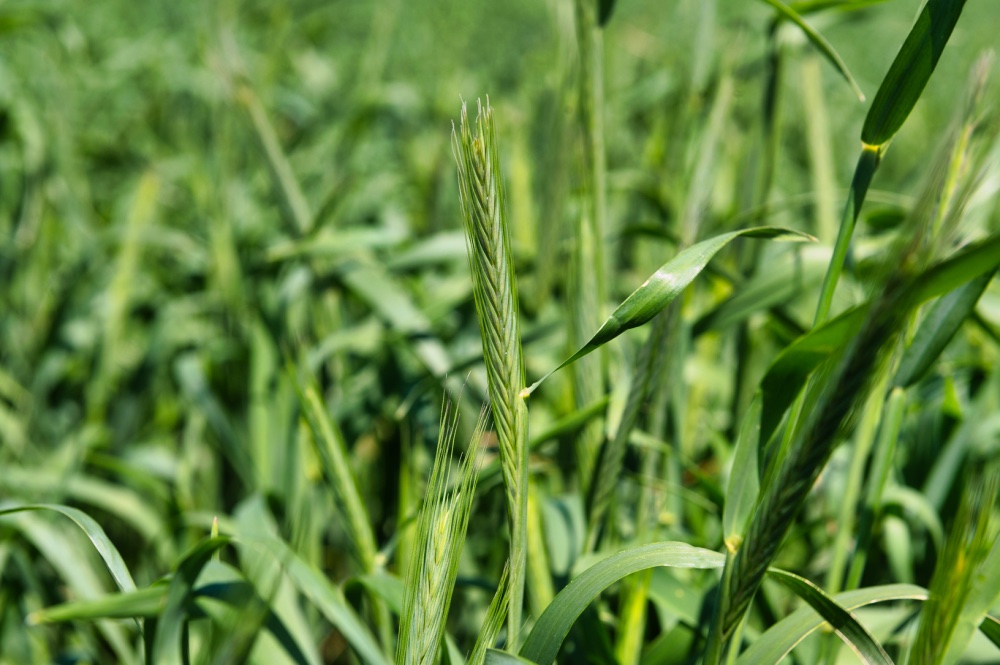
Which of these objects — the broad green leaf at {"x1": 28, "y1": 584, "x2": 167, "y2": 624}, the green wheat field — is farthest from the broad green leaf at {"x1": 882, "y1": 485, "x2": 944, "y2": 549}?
the broad green leaf at {"x1": 28, "y1": 584, "x2": 167, "y2": 624}

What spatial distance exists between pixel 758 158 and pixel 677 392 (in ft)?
1.15

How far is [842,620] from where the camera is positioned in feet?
1.46

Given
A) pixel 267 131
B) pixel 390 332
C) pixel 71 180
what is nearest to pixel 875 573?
pixel 390 332

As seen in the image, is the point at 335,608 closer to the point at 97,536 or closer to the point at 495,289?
the point at 97,536

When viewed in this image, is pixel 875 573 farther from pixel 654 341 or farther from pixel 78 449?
pixel 78 449

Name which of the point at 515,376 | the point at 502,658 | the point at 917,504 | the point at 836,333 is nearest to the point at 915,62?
the point at 836,333

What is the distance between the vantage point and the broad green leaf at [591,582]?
0.47m

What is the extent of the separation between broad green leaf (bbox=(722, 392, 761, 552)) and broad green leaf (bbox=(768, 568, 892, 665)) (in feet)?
0.10

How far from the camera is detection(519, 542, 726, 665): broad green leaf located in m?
0.47

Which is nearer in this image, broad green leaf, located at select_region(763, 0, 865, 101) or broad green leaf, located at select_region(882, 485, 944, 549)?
broad green leaf, located at select_region(763, 0, 865, 101)

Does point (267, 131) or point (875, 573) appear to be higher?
point (267, 131)

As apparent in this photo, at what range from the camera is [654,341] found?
0.55 metres

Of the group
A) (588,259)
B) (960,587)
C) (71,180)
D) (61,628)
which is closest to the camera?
(960,587)

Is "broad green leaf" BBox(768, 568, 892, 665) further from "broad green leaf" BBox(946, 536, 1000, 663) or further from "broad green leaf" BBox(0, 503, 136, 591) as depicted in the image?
"broad green leaf" BBox(0, 503, 136, 591)
